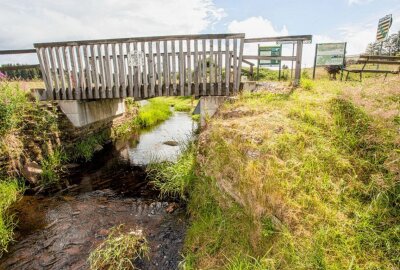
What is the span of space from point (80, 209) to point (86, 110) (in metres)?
4.46

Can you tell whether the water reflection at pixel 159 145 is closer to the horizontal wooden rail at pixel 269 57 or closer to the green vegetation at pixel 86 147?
the green vegetation at pixel 86 147

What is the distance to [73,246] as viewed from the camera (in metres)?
4.11

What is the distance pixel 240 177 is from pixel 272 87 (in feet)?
15.5

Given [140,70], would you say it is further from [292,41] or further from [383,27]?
[383,27]

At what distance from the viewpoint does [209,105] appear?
7516mm

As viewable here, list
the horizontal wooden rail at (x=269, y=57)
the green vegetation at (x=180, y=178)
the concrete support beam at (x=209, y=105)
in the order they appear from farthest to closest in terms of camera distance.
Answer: the concrete support beam at (x=209, y=105) → the horizontal wooden rail at (x=269, y=57) → the green vegetation at (x=180, y=178)

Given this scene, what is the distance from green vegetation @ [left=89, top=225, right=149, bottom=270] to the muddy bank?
0.50 ft

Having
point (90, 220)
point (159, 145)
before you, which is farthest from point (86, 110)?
point (90, 220)

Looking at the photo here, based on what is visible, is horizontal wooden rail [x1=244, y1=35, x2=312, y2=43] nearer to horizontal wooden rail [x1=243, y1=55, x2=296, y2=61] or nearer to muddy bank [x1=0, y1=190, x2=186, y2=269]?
horizontal wooden rail [x1=243, y1=55, x2=296, y2=61]

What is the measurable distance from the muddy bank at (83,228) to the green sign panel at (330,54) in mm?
7801

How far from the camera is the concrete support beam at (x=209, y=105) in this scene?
7395 mm

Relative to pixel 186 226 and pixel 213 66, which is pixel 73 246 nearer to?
pixel 186 226

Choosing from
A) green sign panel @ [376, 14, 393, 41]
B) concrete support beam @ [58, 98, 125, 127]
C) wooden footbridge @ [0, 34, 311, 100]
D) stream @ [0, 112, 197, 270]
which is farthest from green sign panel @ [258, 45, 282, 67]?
green sign panel @ [376, 14, 393, 41]

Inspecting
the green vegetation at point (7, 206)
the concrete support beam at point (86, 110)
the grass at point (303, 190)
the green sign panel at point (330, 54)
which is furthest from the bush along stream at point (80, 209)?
the green sign panel at point (330, 54)
